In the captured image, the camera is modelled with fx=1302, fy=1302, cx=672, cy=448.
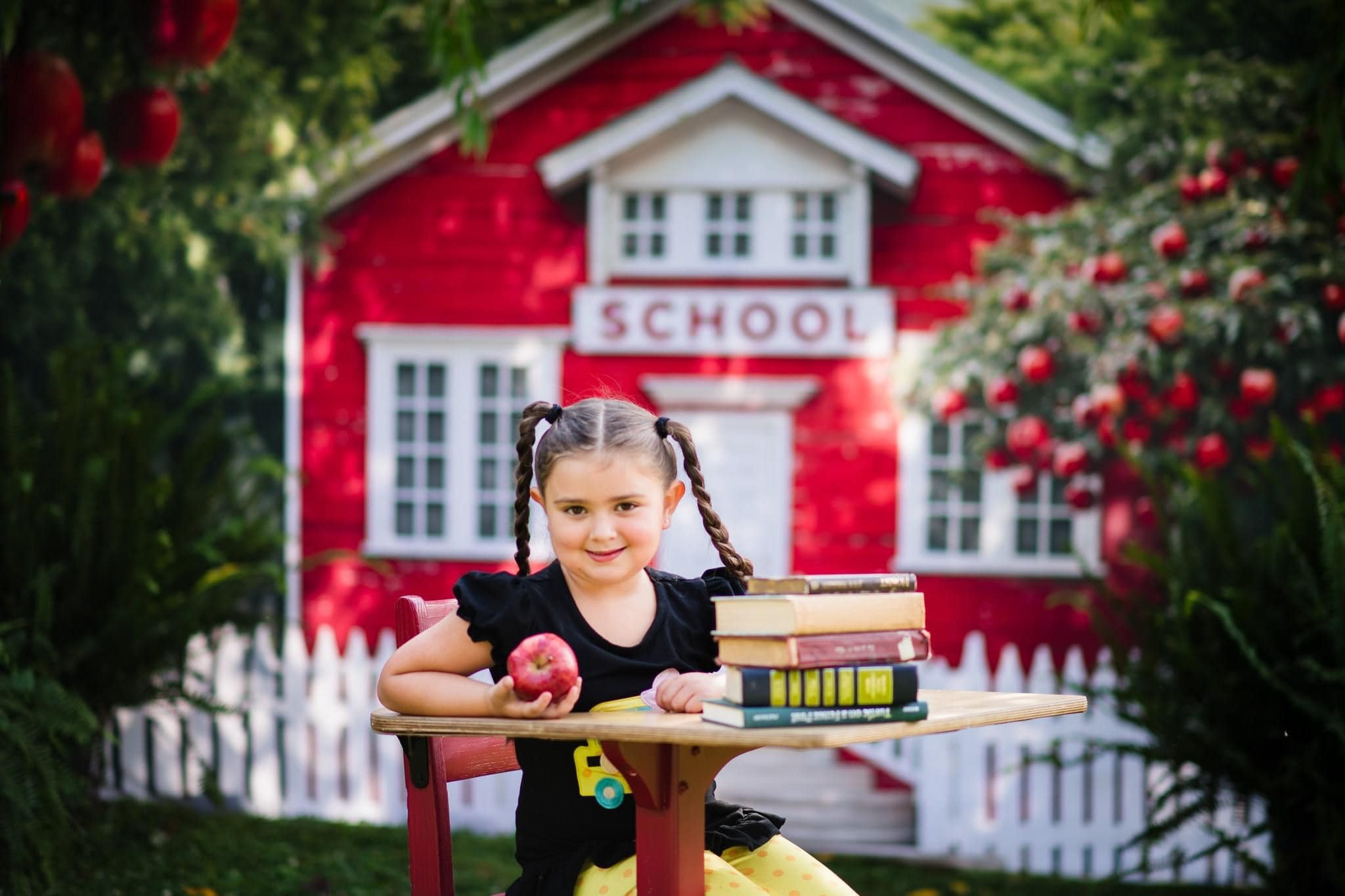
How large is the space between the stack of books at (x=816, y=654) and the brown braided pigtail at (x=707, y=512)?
43cm

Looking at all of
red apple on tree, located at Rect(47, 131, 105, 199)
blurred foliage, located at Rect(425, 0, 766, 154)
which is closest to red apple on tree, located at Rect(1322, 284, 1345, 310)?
blurred foliage, located at Rect(425, 0, 766, 154)

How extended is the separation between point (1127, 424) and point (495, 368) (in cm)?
434

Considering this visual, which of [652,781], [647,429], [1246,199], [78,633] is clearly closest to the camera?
[652,781]

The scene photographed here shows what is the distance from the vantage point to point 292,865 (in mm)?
5355

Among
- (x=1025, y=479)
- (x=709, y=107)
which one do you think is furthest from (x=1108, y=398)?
(x=709, y=107)

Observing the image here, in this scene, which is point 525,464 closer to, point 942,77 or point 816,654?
point 816,654

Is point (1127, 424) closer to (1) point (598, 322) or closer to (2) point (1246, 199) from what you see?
(2) point (1246, 199)

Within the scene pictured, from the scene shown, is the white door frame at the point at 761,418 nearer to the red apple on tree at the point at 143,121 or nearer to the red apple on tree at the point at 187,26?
the red apple on tree at the point at 143,121

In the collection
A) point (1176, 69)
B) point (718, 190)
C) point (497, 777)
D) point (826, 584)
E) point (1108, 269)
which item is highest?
point (1176, 69)

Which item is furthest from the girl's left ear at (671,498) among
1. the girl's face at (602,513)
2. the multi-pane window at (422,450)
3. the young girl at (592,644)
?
the multi-pane window at (422,450)

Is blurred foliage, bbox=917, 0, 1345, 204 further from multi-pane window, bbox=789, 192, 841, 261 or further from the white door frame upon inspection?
the white door frame

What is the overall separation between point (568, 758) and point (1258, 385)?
5.14 metres

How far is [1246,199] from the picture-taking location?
22.9 ft

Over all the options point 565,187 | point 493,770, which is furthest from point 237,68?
point 493,770
